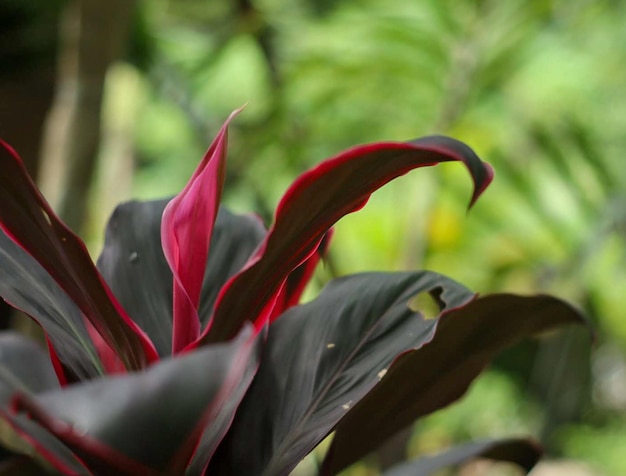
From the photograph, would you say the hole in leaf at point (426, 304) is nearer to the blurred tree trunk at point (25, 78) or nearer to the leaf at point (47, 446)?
the leaf at point (47, 446)

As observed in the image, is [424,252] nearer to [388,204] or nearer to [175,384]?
[388,204]

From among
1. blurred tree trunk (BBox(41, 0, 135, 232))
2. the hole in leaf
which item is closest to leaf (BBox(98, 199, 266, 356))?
the hole in leaf

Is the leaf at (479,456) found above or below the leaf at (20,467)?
below

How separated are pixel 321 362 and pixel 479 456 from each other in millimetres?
91

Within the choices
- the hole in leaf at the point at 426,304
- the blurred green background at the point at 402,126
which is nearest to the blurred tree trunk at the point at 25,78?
the blurred green background at the point at 402,126

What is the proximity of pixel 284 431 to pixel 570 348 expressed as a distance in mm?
1057

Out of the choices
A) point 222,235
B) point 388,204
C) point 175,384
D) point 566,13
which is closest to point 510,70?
point 566,13

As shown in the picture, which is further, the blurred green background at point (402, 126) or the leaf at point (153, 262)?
the blurred green background at point (402, 126)

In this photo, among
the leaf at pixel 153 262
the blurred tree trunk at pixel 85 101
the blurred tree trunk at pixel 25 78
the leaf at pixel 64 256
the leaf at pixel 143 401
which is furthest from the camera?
the blurred tree trunk at pixel 25 78

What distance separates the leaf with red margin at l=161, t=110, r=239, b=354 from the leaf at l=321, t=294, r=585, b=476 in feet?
0.28

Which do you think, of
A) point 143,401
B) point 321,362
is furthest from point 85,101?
point 143,401

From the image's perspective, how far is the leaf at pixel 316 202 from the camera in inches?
10.4

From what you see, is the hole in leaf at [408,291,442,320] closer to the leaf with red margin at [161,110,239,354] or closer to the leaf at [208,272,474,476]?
the leaf at [208,272,474,476]

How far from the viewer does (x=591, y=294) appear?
1.39 metres
